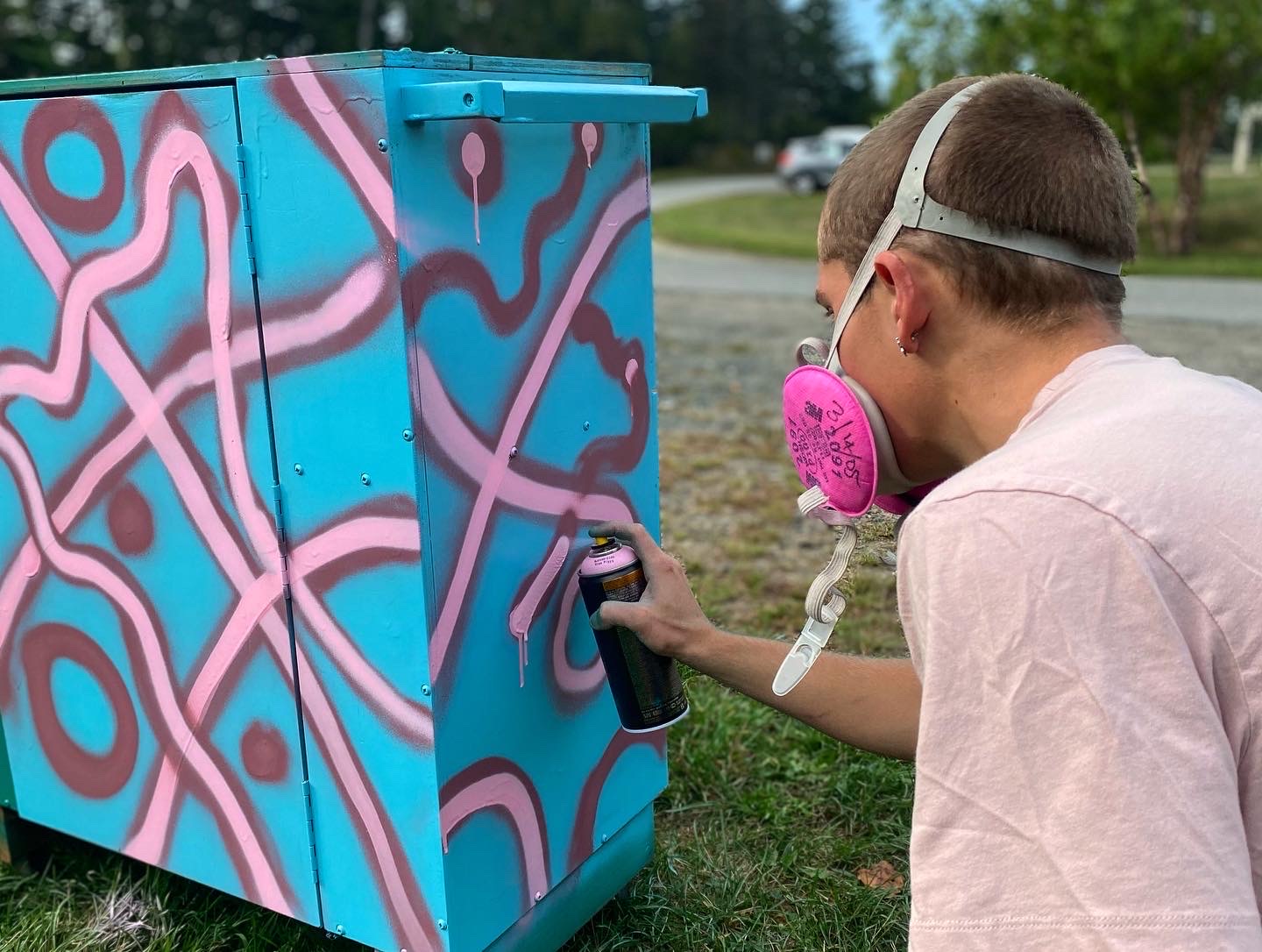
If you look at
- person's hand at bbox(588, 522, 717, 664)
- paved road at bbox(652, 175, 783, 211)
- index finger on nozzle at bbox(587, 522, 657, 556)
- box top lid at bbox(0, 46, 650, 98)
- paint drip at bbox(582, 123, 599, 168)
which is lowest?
paved road at bbox(652, 175, 783, 211)

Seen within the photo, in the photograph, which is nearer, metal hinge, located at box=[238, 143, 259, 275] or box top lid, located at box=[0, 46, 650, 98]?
box top lid, located at box=[0, 46, 650, 98]

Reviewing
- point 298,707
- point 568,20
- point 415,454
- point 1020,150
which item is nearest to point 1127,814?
point 1020,150

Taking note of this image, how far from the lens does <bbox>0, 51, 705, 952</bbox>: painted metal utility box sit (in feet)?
5.92

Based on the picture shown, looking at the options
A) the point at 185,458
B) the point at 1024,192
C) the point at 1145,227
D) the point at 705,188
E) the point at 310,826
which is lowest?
the point at 705,188

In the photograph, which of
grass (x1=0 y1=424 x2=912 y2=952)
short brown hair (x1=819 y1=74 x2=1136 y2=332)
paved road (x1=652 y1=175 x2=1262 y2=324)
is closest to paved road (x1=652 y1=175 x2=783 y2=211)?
paved road (x1=652 y1=175 x2=1262 y2=324)

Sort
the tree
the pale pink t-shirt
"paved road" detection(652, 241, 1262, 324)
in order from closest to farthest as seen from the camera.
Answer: the pale pink t-shirt → "paved road" detection(652, 241, 1262, 324) → the tree

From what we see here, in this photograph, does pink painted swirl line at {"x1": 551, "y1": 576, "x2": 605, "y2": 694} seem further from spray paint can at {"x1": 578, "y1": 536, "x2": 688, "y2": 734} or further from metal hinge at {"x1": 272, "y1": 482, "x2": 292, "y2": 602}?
metal hinge at {"x1": 272, "y1": 482, "x2": 292, "y2": 602}

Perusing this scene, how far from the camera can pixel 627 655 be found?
204cm

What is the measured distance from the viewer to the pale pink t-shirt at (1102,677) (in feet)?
3.91

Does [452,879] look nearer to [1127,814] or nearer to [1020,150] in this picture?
[1127,814]

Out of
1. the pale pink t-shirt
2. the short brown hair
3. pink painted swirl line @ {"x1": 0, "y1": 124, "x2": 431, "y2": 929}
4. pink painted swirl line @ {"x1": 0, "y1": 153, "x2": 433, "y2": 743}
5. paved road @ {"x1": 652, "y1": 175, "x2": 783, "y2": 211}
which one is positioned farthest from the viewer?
paved road @ {"x1": 652, "y1": 175, "x2": 783, "y2": 211}

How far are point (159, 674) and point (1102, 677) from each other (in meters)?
1.73

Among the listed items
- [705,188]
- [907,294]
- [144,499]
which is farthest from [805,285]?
[705,188]

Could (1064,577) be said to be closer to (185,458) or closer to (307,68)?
(307,68)
